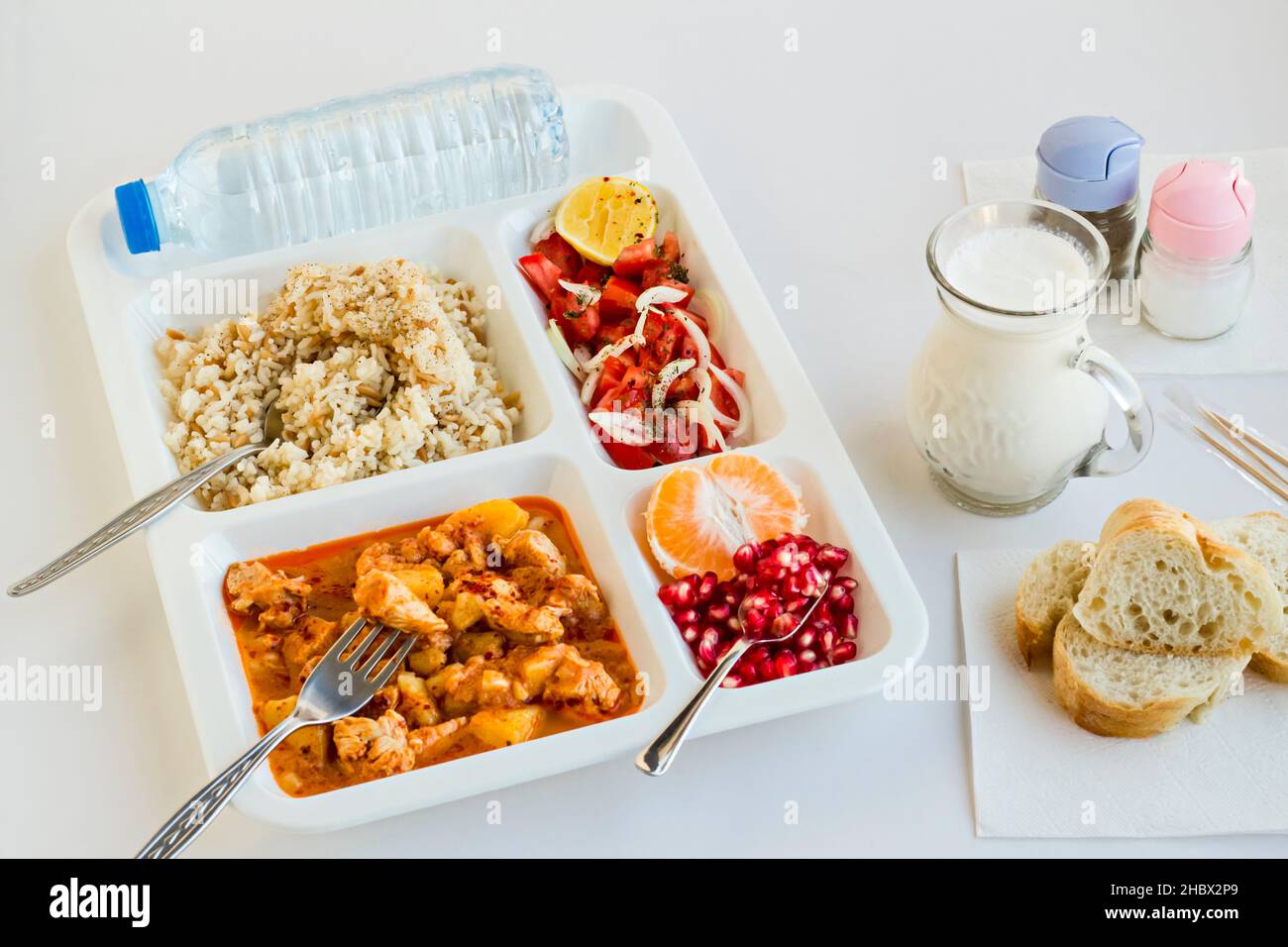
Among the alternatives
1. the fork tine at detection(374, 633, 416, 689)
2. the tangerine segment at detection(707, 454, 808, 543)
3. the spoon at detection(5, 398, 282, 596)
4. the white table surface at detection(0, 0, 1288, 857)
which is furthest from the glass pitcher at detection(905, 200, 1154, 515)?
the spoon at detection(5, 398, 282, 596)

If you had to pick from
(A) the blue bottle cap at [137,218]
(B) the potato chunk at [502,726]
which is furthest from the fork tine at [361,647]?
(A) the blue bottle cap at [137,218]

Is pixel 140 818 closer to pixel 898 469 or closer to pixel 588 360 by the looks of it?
pixel 588 360

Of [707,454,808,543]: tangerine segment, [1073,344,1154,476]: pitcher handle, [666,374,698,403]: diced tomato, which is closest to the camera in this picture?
[1073,344,1154,476]: pitcher handle

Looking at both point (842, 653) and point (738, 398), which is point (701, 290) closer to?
point (738, 398)

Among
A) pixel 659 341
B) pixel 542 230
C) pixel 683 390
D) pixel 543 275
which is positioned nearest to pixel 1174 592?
pixel 683 390

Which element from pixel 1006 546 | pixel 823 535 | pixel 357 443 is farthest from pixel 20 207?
pixel 1006 546

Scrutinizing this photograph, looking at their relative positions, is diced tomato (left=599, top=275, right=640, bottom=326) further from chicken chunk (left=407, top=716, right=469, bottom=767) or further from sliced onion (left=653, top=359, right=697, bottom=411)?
chicken chunk (left=407, top=716, right=469, bottom=767)
